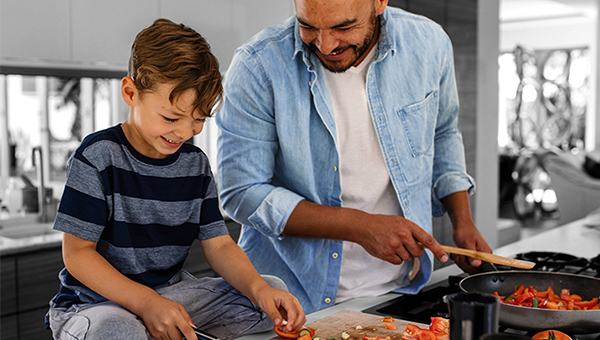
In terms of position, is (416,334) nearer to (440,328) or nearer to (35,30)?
(440,328)

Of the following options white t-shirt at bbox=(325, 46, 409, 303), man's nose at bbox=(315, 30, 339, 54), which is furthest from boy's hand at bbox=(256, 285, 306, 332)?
man's nose at bbox=(315, 30, 339, 54)

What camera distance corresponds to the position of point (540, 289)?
1186mm

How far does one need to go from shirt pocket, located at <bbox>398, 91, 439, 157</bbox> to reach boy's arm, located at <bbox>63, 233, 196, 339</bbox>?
76 cm

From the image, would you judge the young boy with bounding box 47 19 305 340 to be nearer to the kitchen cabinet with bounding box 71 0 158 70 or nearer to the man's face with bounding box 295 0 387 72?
the man's face with bounding box 295 0 387 72

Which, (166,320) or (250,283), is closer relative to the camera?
(166,320)

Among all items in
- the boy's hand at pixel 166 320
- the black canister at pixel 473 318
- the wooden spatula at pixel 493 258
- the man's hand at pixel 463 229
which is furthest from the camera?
the man's hand at pixel 463 229

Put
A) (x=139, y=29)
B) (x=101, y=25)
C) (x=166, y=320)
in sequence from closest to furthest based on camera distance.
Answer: (x=166, y=320)
(x=101, y=25)
(x=139, y=29)

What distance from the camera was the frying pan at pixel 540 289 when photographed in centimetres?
95

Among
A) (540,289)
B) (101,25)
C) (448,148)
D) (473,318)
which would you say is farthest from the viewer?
(101,25)

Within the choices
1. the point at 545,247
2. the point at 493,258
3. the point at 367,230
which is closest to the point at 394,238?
the point at 367,230

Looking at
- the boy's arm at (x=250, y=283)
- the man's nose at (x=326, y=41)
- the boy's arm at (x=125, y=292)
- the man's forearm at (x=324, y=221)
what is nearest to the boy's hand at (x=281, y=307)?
the boy's arm at (x=250, y=283)

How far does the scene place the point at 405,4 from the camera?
Result: 3641mm

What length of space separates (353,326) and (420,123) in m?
0.61

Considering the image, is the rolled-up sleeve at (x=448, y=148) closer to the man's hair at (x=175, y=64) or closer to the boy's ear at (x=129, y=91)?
the man's hair at (x=175, y=64)
